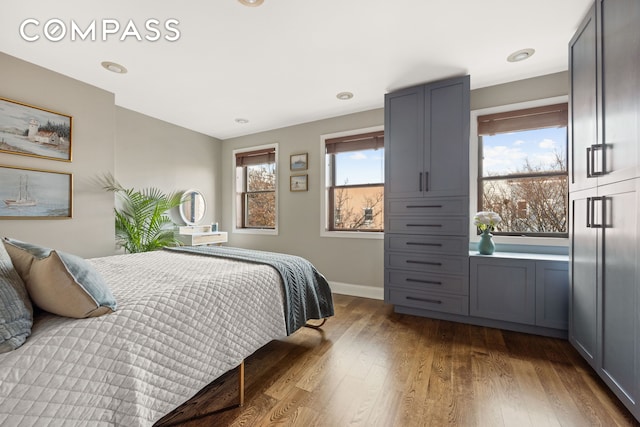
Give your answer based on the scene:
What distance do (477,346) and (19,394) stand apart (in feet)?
8.52

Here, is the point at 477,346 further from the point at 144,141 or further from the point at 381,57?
the point at 144,141

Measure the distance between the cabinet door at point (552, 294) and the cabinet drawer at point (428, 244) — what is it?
0.60 meters

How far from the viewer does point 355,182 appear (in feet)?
12.1

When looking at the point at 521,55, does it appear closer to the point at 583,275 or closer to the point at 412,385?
the point at 583,275

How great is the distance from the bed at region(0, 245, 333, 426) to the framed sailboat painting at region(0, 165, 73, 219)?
1.35 metres

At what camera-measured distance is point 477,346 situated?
2146mm

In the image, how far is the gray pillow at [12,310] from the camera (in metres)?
0.83

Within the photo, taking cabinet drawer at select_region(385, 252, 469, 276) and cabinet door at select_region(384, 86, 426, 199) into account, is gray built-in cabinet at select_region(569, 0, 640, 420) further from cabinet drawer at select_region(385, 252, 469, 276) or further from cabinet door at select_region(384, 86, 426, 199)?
cabinet door at select_region(384, 86, 426, 199)

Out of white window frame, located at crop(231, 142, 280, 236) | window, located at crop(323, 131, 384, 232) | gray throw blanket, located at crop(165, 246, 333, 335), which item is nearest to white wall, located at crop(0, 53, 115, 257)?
gray throw blanket, located at crop(165, 246, 333, 335)

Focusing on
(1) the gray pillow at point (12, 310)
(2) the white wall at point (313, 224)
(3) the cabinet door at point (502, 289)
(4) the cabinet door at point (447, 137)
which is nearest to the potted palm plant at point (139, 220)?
(2) the white wall at point (313, 224)

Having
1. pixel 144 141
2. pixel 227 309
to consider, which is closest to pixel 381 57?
pixel 227 309

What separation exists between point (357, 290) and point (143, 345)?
2790 mm

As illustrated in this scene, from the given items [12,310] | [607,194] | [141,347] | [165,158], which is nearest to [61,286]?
[12,310]

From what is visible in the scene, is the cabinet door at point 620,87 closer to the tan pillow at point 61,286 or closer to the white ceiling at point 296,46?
the white ceiling at point 296,46
